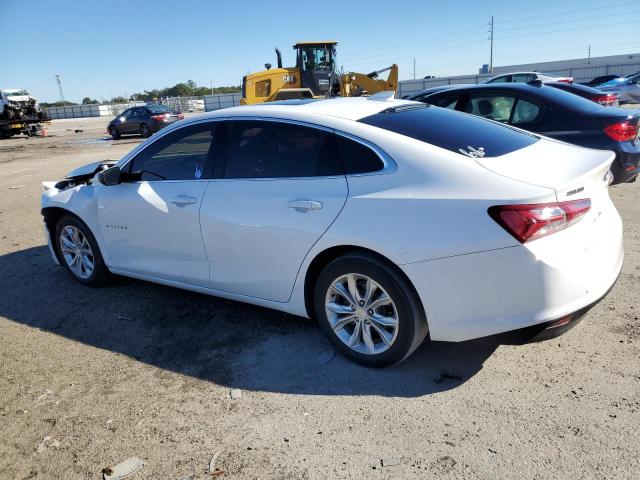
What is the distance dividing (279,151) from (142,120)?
21739mm

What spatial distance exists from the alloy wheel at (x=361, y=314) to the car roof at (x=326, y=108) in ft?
3.59

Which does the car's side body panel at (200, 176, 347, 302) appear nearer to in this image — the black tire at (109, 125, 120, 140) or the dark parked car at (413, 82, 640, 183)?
the dark parked car at (413, 82, 640, 183)

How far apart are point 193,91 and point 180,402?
104 meters

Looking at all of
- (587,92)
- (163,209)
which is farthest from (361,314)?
(587,92)

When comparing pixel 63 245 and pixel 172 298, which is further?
pixel 63 245

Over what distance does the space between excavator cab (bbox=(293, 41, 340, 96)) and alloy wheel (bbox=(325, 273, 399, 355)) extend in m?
17.4

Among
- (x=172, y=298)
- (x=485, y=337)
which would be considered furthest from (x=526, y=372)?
(x=172, y=298)

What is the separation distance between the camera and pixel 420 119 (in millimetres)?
3531

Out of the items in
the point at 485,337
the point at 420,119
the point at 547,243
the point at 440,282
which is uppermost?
the point at 420,119

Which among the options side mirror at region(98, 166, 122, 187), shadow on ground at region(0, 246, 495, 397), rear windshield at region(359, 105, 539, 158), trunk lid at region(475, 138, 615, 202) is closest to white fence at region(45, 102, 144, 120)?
shadow on ground at region(0, 246, 495, 397)

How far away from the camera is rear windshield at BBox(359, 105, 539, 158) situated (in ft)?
10.4

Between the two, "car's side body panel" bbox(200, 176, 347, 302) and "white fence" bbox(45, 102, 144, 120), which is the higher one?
"car's side body panel" bbox(200, 176, 347, 302)

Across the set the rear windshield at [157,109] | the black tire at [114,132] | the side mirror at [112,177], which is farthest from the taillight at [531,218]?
the black tire at [114,132]

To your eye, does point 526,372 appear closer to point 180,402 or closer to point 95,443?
point 180,402
